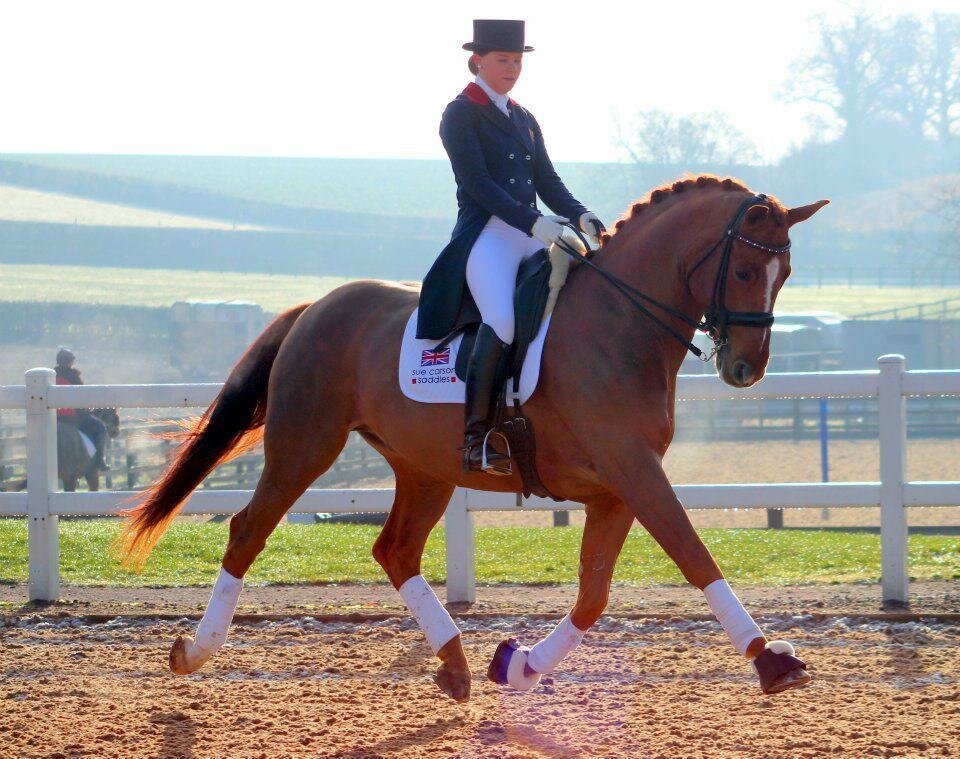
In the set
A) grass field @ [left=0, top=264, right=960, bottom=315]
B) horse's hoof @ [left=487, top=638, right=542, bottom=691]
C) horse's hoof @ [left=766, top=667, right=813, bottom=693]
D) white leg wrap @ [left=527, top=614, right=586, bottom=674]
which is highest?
grass field @ [left=0, top=264, right=960, bottom=315]

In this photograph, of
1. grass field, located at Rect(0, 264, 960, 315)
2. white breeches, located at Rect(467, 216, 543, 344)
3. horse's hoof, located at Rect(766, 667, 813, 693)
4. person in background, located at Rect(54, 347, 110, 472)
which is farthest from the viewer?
grass field, located at Rect(0, 264, 960, 315)

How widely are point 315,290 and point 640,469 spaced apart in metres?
59.5

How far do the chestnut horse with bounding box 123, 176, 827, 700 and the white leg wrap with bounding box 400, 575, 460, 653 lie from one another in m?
0.01

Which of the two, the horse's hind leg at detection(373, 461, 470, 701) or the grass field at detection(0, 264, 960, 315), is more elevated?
the grass field at detection(0, 264, 960, 315)

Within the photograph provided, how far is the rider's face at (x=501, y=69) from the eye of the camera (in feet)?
17.4

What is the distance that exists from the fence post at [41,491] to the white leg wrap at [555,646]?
4431 mm

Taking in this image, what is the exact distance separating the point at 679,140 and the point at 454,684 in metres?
68.0

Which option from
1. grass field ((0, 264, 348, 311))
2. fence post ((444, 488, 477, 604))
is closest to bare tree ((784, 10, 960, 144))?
grass field ((0, 264, 348, 311))

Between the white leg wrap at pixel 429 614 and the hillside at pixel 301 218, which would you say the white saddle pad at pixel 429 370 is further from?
the hillside at pixel 301 218

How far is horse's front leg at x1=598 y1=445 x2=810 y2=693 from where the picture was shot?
13.8ft

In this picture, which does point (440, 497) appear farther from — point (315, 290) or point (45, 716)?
point (315, 290)

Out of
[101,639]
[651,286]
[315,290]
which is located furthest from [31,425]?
[315,290]

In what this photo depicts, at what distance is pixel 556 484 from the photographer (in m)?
5.09

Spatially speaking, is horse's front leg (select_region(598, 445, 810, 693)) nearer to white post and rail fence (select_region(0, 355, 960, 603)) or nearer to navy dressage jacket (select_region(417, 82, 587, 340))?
navy dressage jacket (select_region(417, 82, 587, 340))
